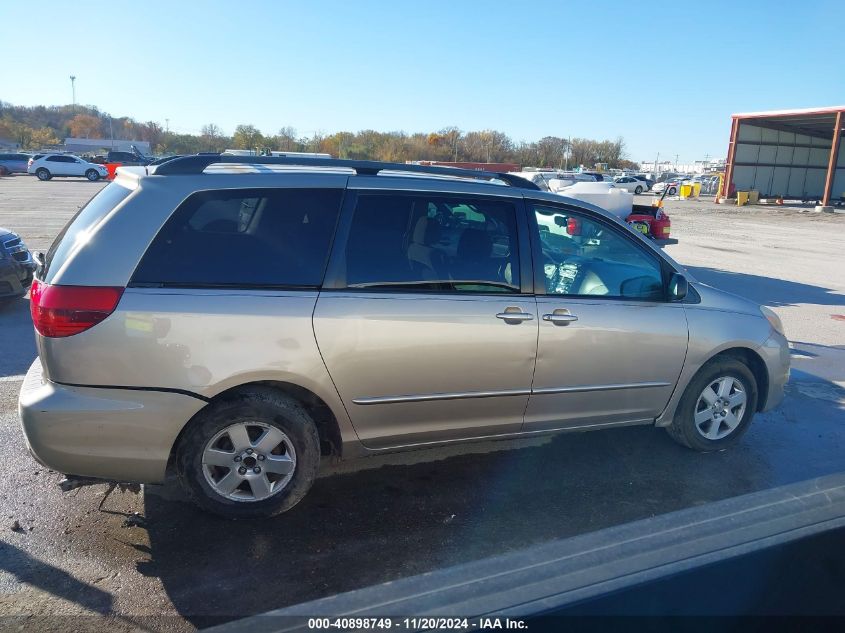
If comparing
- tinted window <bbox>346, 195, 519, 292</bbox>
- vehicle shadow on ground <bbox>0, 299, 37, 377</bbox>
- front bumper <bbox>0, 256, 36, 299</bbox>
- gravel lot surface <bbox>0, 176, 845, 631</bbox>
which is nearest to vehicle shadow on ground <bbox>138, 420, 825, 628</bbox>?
gravel lot surface <bbox>0, 176, 845, 631</bbox>

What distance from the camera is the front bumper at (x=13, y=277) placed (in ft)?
25.4

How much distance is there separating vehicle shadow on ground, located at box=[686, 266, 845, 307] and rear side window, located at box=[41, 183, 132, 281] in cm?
936

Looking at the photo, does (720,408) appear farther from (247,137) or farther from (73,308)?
(247,137)

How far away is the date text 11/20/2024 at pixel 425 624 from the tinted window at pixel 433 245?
2.33 m

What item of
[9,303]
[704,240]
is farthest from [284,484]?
[704,240]

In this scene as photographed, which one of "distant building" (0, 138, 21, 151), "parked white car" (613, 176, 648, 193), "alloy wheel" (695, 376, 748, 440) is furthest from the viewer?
"distant building" (0, 138, 21, 151)

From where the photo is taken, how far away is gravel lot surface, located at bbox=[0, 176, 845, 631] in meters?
2.96

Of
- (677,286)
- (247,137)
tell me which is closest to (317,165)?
(677,286)

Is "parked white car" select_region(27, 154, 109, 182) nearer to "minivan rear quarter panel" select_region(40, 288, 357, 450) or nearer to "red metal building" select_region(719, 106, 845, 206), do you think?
"red metal building" select_region(719, 106, 845, 206)

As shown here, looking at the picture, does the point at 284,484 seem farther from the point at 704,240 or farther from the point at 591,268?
the point at 704,240

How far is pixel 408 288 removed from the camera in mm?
3656

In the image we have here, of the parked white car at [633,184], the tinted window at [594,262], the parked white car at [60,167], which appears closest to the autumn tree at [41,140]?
the parked white car at [60,167]

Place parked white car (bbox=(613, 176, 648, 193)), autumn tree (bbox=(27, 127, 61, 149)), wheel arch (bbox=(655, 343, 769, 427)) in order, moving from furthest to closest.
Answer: autumn tree (bbox=(27, 127, 61, 149))
parked white car (bbox=(613, 176, 648, 193))
wheel arch (bbox=(655, 343, 769, 427))

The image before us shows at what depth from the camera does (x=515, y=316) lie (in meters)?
3.78
